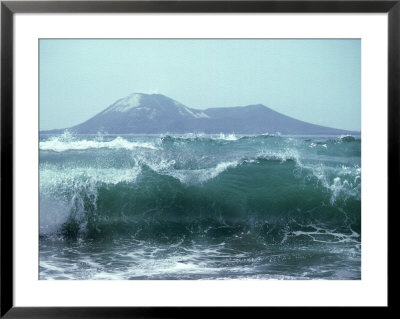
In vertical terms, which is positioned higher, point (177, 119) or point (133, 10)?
point (133, 10)

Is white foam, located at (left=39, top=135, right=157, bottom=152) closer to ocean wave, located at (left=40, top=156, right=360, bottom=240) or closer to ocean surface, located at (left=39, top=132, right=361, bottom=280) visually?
ocean surface, located at (left=39, top=132, right=361, bottom=280)

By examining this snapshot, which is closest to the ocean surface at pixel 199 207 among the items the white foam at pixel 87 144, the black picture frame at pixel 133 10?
the white foam at pixel 87 144

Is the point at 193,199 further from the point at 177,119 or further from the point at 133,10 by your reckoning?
the point at 133,10

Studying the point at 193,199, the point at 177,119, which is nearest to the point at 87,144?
the point at 177,119

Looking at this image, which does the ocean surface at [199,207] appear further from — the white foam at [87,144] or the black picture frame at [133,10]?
the black picture frame at [133,10]

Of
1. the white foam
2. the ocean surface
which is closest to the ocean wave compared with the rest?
the ocean surface

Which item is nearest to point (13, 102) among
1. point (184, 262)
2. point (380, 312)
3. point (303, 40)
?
point (184, 262)
